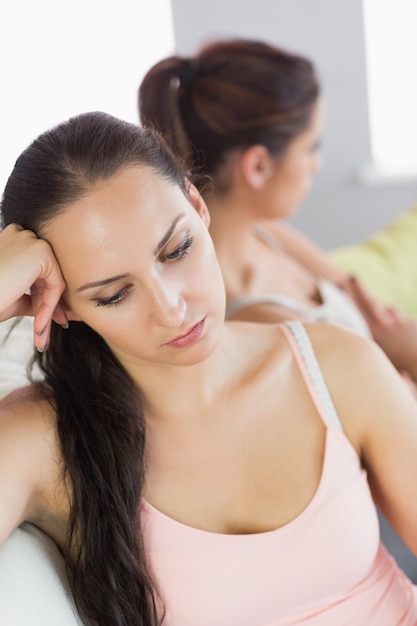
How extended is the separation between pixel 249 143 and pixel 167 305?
100cm

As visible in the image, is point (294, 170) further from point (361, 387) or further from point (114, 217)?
point (114, 217)

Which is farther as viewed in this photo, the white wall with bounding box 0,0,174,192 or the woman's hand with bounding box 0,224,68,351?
the white wall with bounding box 0,0,174,192

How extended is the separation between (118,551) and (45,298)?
38 cm

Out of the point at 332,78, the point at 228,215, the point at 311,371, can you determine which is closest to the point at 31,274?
the point at 311,371

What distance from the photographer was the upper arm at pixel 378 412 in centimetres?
143

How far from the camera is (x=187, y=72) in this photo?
2219mm

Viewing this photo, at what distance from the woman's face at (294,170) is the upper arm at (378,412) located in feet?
2.61

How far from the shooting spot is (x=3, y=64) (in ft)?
10.3

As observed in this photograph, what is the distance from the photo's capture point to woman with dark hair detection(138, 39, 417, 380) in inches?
84.4

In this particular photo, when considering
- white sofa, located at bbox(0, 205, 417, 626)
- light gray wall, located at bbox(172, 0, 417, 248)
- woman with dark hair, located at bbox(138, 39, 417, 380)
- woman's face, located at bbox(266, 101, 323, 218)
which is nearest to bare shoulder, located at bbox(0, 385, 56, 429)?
white sofa, located at bbox(0, 205, 417, 626)

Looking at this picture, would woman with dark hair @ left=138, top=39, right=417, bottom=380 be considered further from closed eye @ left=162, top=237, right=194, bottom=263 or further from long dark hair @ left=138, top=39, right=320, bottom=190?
closed eye @ left=162, top=237, right=194, bottom=263

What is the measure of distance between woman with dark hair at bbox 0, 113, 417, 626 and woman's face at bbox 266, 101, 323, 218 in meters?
0.74

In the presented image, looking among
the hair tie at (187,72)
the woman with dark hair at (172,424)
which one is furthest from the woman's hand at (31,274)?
the hair tie at (187,72)

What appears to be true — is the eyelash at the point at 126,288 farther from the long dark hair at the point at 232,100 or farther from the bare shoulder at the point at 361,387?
the long dark hair at the point at 232,100
